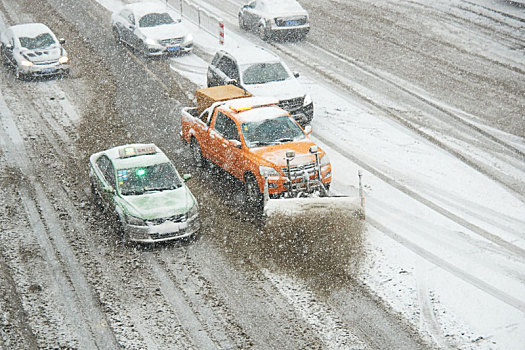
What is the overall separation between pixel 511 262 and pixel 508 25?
1729 centimetres

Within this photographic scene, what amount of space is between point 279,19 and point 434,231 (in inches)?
577

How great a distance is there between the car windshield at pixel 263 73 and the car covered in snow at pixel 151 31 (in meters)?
6.15

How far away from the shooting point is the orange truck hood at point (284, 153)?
46.3 feet

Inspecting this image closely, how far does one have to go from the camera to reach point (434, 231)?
13.7 meters

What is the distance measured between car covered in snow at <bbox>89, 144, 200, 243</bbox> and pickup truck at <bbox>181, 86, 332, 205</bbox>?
1.40 metres

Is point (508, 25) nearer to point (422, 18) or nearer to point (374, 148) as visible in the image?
point (422, 18)

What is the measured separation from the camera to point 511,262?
41.4 feet

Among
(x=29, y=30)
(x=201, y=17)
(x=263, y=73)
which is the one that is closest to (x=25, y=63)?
(x=29, y=30)

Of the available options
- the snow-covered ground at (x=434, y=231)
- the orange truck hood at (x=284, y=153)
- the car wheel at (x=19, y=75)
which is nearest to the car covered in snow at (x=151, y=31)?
the car wheel at (x=19, y=75)

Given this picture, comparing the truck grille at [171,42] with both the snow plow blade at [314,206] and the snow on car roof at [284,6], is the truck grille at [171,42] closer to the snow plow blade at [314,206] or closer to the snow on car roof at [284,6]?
the snow on car roof at [284,6]

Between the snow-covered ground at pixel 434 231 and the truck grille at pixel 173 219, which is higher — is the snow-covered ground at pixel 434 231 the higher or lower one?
the lower one

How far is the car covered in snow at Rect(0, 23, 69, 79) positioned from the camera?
76.1ft

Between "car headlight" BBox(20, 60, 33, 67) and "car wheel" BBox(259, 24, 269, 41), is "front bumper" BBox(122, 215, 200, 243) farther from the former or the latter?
"car wheel" BBox(259, 24, 269, 41)

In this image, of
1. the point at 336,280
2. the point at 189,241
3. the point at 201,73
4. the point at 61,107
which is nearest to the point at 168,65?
Result: the point at 201,73
